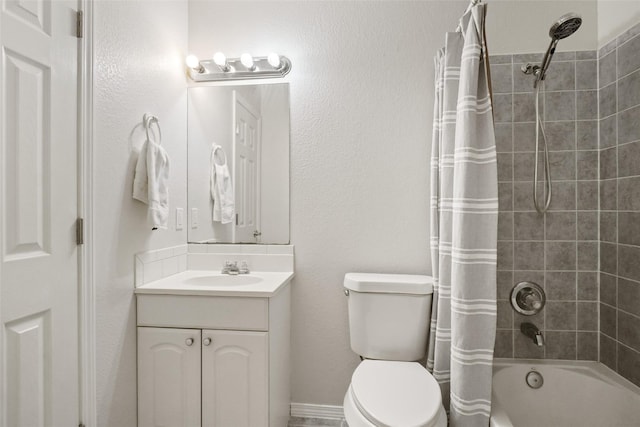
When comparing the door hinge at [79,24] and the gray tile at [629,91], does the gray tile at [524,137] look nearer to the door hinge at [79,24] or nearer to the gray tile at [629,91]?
the gray tile at [629,91]

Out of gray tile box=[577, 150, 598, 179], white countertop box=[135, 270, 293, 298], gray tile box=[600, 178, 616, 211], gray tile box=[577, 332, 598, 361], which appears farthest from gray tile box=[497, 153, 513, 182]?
white countertop box=[135, 270, 293, 298]

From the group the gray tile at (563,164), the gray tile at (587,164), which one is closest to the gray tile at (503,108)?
the gray tile at (563,164)

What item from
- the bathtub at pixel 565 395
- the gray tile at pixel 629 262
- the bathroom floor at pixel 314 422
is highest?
the gray tile at pixel 629 262

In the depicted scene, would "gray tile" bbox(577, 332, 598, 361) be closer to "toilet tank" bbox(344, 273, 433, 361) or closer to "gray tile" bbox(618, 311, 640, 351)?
"gray tile" bbox(618, 311, 640, 351)

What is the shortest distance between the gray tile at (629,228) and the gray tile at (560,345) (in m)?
0.55

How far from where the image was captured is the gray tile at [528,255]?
1.74 metres

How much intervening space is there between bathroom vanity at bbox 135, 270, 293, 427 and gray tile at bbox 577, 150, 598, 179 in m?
1.65

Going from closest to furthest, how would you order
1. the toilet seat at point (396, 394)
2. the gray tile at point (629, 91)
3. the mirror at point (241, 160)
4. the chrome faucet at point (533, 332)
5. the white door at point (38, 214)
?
the white door at point (38, 214) → the toilet seat at point (396, 394) → the gray tile at point (629, 91) → the chrome faucet at point (533, 332) → the mirror at point (241, 160)

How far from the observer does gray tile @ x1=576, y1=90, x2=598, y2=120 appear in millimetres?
1695

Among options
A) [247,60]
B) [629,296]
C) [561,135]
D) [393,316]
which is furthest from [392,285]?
[247,60]

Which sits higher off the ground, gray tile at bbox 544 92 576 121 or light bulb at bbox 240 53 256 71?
light bulb at bbox 240 53 256 71

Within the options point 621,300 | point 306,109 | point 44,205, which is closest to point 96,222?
point 44,205

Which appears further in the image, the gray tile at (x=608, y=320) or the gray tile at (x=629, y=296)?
the gray tile at (x=608, y=320)

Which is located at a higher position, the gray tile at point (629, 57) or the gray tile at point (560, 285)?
the gray tile at point (629, 57)
